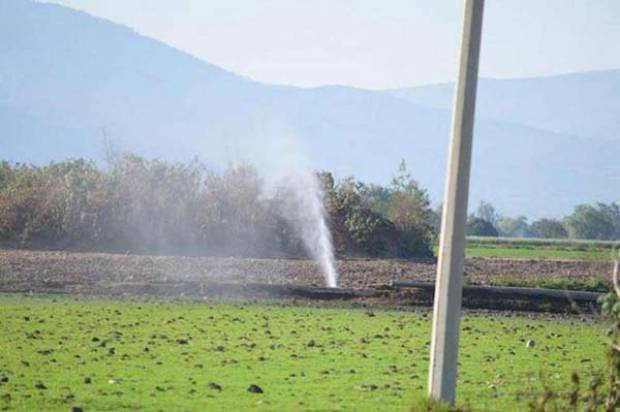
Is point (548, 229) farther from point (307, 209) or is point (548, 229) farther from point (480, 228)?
point (307, 209)

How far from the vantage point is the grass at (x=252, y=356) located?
1719 centimetres

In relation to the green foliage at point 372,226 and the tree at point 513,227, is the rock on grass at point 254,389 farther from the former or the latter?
the tree at point 513,227

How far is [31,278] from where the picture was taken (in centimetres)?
3475

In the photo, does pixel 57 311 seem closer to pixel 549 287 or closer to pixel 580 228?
pixel 549 287

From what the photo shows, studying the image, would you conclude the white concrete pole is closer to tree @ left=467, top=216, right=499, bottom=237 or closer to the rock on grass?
the rock on grass

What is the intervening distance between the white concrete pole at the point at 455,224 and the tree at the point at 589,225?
312 feet

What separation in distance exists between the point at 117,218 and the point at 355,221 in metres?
7.87

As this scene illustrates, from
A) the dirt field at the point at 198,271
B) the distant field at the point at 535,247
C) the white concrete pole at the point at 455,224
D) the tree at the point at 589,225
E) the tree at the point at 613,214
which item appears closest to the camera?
the white concrete pole at the point at 455,224

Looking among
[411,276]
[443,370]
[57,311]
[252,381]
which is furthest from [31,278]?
[443,370]

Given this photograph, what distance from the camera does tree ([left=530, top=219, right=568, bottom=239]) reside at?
120 metres

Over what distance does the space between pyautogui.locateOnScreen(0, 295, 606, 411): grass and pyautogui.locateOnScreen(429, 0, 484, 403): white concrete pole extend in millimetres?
483

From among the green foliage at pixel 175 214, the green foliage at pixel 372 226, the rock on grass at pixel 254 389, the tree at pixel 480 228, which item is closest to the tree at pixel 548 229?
the tree at pixel 480 228

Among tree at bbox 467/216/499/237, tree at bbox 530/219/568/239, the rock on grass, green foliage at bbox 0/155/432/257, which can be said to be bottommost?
the rock on grass

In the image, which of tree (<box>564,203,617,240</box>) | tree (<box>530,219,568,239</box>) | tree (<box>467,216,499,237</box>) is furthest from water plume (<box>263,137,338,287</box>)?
tree (<box>530,219,568,239</box>)
